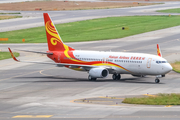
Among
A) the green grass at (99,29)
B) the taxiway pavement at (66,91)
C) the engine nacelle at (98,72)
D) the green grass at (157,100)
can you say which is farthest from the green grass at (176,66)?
the green grass at (99,29)

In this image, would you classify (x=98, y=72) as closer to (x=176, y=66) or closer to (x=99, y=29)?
(x=176, y=66)

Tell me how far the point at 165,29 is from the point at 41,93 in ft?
286

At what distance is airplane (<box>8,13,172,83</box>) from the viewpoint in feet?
184

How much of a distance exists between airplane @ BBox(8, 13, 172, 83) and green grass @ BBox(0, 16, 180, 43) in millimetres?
46031

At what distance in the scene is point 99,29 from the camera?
131m

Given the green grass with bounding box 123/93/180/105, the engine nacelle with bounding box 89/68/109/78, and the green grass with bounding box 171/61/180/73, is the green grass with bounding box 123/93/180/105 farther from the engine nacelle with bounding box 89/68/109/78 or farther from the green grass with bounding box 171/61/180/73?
the green grass with bounding box 171/61/180/73

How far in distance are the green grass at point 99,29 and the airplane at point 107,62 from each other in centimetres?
4603

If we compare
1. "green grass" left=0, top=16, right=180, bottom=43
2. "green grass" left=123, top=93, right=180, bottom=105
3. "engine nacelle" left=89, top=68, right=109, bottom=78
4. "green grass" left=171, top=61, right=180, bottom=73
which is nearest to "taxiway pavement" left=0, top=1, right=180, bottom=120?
"engine nacelle" left=89, top=68, right=109, bottom=78

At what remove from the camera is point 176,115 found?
34500 mm

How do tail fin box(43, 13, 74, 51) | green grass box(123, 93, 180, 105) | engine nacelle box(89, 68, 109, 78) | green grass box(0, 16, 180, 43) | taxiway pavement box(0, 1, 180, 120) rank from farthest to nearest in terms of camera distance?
green grass box(0, 16, 180, 43) < tail fin box(43, 13, 74, 51) < engine nacelle box(89, 68, 109, 78) < green grass box(123, 93, 180, 105) < taxiway pavement box(0, 1, 180, 120)

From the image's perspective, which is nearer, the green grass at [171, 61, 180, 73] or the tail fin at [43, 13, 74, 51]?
the tail fin at [43, 13, 74, 51]

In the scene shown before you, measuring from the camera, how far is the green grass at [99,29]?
11781cm

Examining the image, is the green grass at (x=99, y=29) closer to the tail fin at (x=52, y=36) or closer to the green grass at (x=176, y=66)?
the green grass at (x=176, y=66)

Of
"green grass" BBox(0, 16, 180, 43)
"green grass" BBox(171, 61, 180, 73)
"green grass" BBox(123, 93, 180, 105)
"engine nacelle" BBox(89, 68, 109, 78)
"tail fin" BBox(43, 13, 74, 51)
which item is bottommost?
"green grass" BBox(123, 93, 180, 105)
